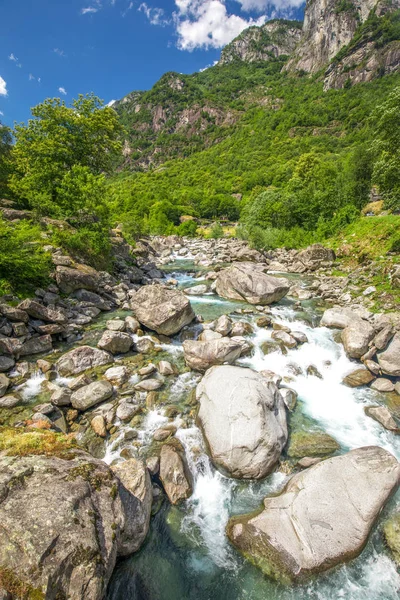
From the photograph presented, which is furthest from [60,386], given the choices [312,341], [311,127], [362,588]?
[311,127]

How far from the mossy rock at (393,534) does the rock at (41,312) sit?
523 inches

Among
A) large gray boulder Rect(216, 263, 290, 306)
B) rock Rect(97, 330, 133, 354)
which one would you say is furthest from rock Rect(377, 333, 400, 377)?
rock Rect(97, 330, 133, 354)

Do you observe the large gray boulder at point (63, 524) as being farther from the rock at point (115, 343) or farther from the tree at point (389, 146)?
the tree at point (389, 146)

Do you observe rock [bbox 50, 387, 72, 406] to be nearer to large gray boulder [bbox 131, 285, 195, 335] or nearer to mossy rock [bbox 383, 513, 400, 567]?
large gray boulder [bbox 131, 285, 195, 335]

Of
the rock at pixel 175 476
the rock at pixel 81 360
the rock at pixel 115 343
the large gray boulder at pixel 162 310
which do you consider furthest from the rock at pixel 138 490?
the large gray boulder at pixel 162 310

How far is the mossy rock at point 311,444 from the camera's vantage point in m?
7.30

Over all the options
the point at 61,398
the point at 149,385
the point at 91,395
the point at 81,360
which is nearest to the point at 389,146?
the point at 149,385

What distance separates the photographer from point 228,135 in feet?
537

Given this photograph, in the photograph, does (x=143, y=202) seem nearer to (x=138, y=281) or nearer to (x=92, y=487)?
(x=138, y=281)

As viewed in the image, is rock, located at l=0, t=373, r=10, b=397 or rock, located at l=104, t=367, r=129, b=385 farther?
rock, located at l=104, t=367, r=129, b=385

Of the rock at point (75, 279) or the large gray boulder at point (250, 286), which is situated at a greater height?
the rock at point (75, 279)

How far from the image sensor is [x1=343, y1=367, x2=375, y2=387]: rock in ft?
32.8

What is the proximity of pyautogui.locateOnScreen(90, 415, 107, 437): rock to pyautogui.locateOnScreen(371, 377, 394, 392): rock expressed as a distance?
9.57 metres

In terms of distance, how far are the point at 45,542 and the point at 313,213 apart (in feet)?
140
